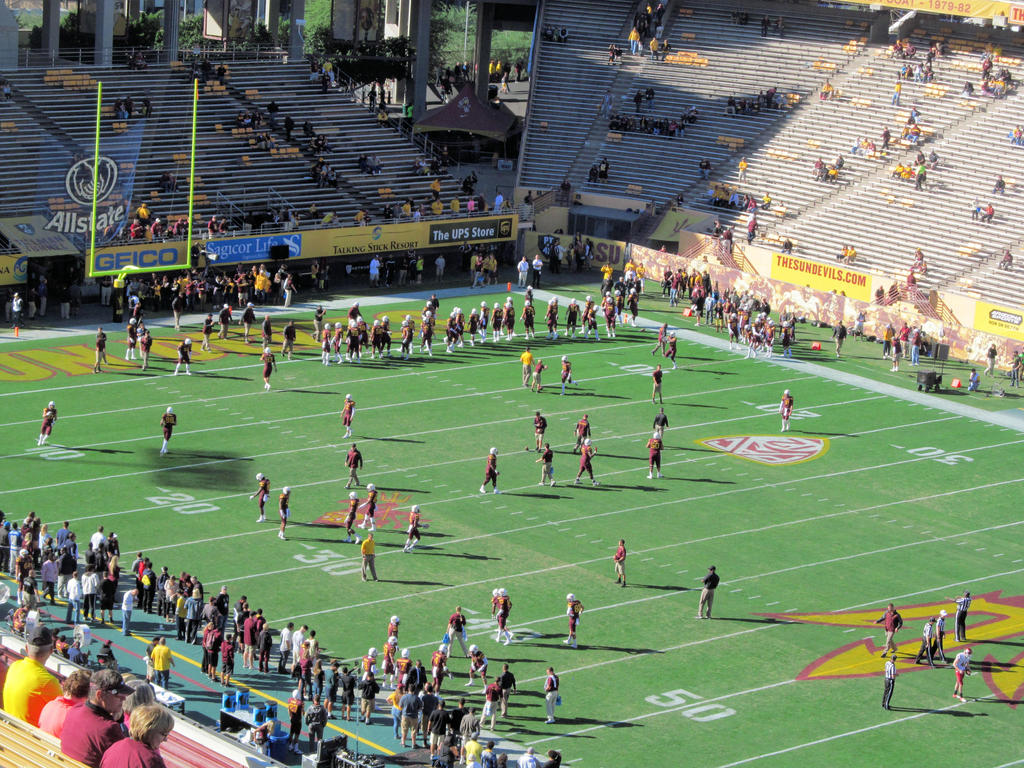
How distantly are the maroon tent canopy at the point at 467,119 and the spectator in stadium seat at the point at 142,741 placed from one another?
60.0m

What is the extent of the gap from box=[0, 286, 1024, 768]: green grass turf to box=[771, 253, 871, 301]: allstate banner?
7.87 metres

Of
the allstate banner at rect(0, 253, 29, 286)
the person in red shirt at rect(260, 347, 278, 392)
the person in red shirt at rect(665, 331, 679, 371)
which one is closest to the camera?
the person in red shirt at rect(260, 347, 278, 392)

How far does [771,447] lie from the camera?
133 feet

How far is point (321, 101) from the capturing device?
61219 mm

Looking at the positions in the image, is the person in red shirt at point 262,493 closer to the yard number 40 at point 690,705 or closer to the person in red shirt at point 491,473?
the person in red shirt at point 491,473

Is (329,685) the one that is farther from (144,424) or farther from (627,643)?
(144,424)

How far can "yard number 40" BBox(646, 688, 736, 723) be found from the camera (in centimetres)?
2625

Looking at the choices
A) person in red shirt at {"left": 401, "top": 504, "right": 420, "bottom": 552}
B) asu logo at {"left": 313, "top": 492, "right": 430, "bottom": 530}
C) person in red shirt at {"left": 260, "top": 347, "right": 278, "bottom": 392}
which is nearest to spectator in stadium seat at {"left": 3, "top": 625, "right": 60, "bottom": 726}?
person in red shirt at {"left": 401, "top": 504, "right": 420, "bottom": 552}

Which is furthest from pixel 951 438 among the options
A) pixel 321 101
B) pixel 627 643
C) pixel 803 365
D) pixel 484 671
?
pixel 321 101

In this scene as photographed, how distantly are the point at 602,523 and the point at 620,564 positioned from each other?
3522 mm

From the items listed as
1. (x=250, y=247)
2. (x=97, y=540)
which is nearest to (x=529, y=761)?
(x=97, y=540)

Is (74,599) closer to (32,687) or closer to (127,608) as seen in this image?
(127,608)

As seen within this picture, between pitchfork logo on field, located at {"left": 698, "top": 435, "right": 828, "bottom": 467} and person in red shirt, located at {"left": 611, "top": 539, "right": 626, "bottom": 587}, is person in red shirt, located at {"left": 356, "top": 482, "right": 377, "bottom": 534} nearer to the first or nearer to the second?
person in red shirt, located at {"left": 611, "top": 539, "right": 626, "bottom": 587}

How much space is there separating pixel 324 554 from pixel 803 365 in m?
21.3
